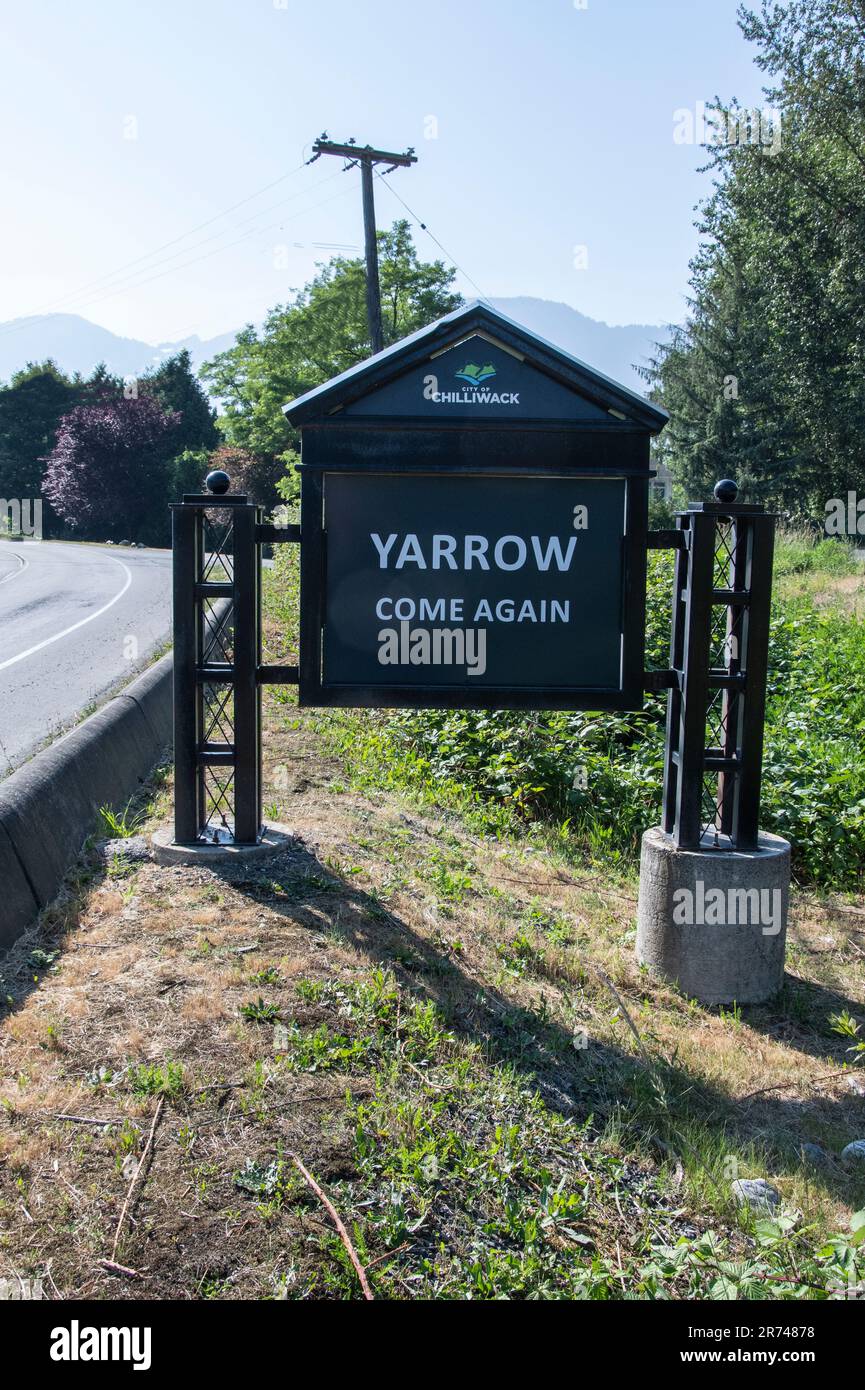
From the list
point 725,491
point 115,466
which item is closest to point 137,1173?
point 725,491

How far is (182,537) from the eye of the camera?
16.4ft

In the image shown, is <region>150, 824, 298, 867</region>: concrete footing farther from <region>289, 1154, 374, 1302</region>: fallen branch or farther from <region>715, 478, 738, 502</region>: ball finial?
<region>715, 478, 738, 502</region>: ball finial

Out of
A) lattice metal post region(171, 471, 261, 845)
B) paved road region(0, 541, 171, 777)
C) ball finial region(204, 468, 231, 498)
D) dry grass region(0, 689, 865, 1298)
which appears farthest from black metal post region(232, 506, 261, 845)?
paved road region(0, 541, 171, 777)

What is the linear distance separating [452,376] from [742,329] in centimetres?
3566

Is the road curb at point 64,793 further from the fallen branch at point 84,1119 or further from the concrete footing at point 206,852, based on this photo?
the fallen branch at point 84,1119

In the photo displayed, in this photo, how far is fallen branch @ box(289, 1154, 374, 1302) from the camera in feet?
8.38

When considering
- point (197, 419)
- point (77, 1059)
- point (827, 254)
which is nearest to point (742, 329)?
point (827, 254)

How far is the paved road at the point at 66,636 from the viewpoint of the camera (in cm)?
891

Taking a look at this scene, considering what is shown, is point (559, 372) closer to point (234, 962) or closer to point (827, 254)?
point (234, 962)

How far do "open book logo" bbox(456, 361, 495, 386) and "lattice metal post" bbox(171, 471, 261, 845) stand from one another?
3.70ft

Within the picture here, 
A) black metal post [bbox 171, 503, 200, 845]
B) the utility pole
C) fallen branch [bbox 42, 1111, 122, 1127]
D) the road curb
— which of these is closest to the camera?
fallen branch [bbox 42, 1111, 122, 1127]

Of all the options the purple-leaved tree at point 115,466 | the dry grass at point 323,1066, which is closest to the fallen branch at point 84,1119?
the dry grass at point 323,1066

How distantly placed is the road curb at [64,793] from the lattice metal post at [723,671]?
2881 millimetres

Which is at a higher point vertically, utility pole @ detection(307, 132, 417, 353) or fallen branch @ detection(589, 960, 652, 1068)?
utility pole @ detection(307, 132, 417, 353)
